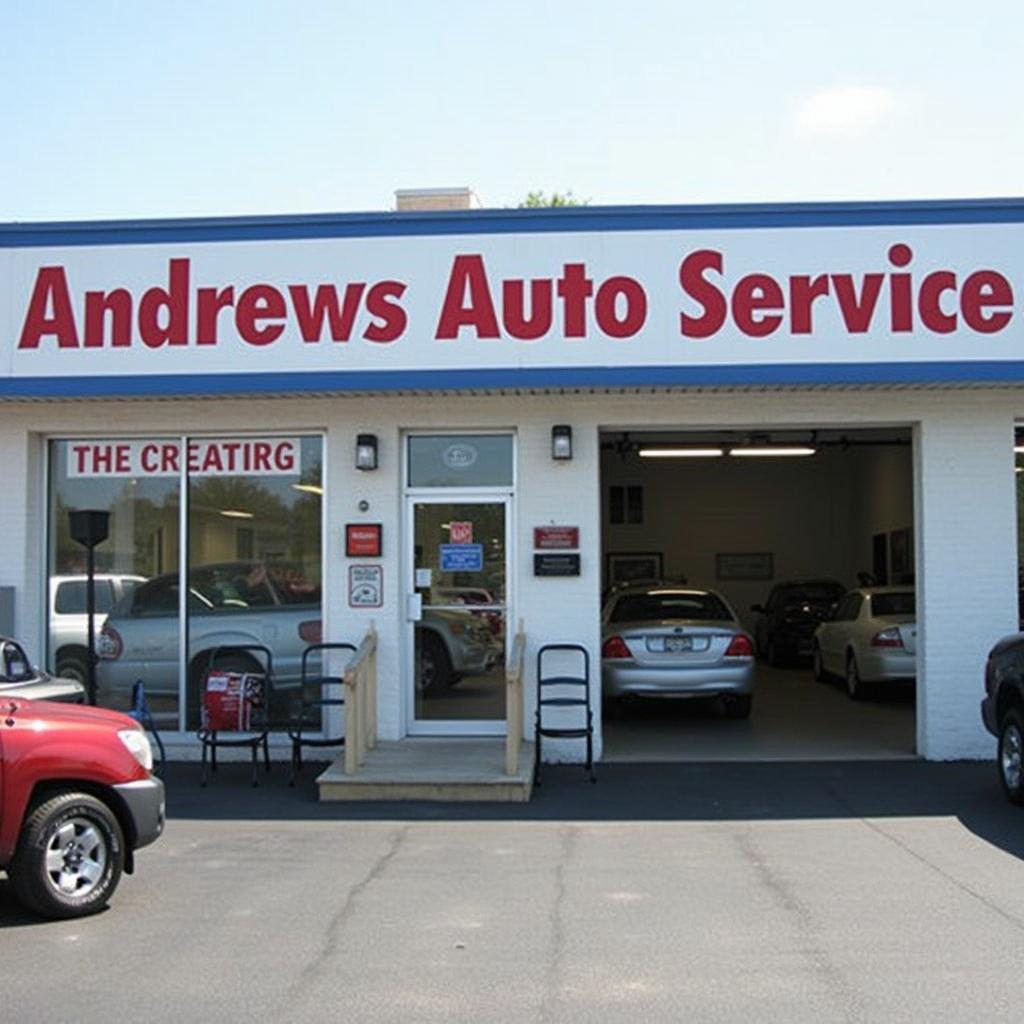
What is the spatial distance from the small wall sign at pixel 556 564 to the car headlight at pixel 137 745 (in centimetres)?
518

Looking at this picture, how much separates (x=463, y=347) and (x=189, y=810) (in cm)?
460

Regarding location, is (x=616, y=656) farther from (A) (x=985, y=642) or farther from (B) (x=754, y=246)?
Answer: (B) (x=754, y=246)

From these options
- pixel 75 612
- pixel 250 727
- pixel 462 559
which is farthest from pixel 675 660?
pixel 75 612

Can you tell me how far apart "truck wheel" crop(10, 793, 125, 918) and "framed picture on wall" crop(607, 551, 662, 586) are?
22.1 meters

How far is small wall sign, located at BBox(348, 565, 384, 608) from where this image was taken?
1216cm

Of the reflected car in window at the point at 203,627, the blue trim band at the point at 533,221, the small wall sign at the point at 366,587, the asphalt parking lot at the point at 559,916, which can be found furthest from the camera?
the reflected car in window at the point at 203,627

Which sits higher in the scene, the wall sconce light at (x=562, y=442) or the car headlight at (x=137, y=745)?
the wall sconce light at (x=562, y=442)

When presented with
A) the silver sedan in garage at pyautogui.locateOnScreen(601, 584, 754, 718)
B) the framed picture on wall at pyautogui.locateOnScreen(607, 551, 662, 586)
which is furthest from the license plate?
the framed picture on wall at pyautogui.locateOnScreen(607, 551, 662, 586)

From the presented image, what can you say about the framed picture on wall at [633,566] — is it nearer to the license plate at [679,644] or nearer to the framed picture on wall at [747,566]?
the framed picture on wall at [747,566]

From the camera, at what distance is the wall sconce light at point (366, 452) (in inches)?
473

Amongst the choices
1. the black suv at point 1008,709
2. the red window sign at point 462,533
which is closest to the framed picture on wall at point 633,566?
the red window sign at point 462,533

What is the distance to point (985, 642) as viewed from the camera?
1198 cm

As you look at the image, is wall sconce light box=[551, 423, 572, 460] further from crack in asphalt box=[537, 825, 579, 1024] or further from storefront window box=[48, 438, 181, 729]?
crack in asphalt box=[537, 825, 579, 1024]

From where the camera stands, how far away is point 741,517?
28844 mm
